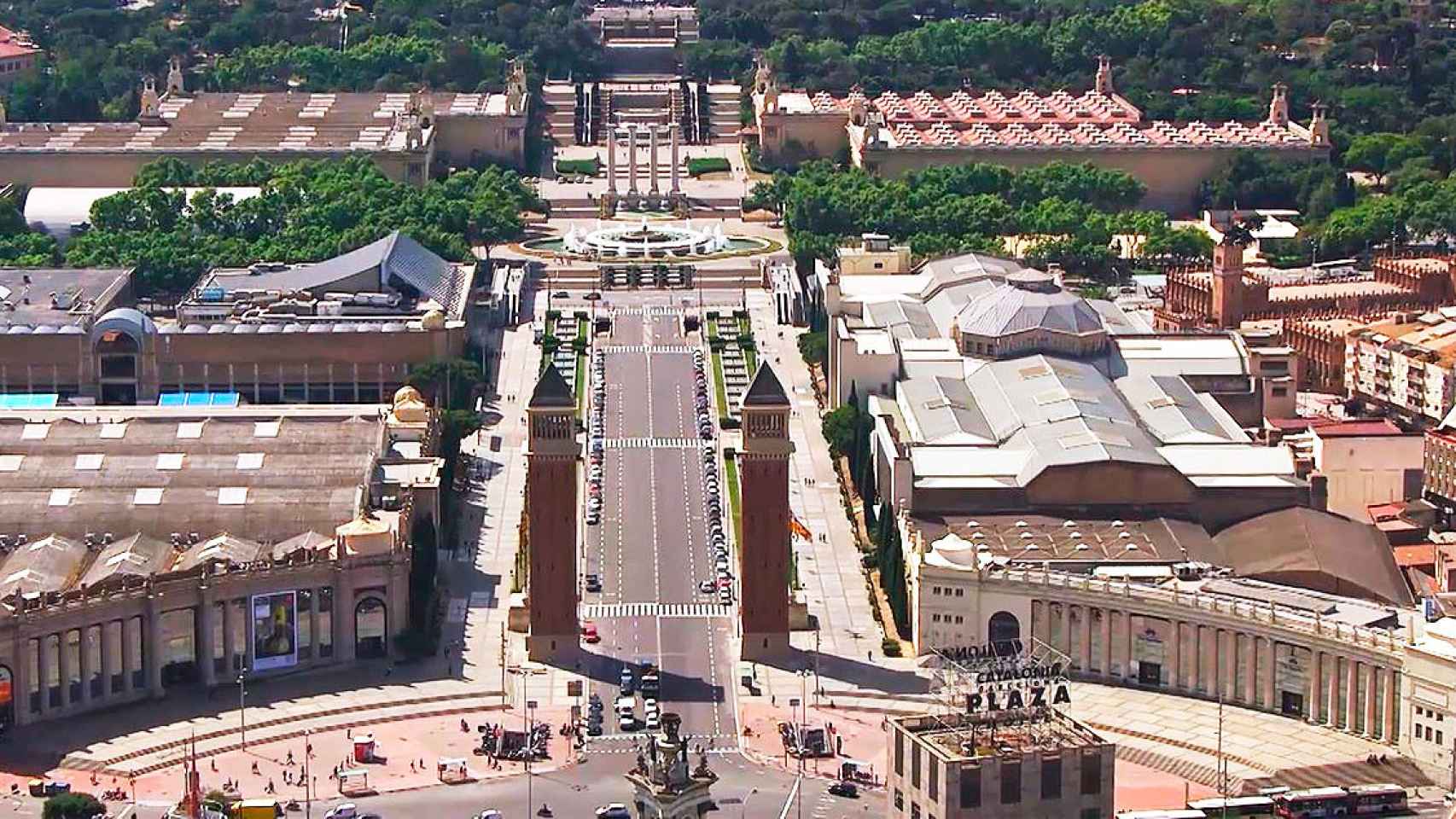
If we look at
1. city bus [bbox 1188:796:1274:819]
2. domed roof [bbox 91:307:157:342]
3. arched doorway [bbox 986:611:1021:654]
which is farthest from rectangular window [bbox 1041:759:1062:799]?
domed roof [bbox 91:307:157:342]

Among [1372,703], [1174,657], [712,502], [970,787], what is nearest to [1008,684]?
[970,787]

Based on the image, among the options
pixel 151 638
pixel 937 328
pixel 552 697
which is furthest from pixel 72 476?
pixel 937 328

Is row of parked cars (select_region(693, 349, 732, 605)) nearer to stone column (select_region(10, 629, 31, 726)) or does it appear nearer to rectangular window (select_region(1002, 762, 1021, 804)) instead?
stone column (select_region(10, 629, 31, 726))

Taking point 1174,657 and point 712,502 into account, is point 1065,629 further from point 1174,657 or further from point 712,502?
point 712,502

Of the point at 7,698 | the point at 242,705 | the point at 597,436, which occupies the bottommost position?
the point at 242,705

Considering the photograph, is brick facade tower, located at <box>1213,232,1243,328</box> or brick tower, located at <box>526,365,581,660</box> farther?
brick facade tower, located at <box>1213,232,1243,328</box>

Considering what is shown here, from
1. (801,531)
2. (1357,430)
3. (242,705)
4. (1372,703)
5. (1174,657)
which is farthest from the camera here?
(1357,430)
